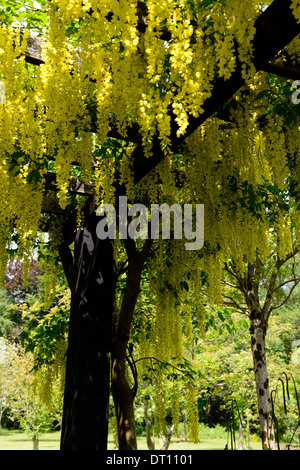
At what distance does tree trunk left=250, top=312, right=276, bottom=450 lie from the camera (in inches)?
197

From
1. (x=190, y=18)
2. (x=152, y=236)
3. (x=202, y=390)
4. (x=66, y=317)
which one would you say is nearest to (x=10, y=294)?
(x=202, y=390)

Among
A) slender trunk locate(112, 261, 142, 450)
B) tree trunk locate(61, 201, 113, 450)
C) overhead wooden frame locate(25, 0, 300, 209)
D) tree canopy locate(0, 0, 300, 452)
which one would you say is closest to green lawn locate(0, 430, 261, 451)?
slender trunk locate(112, 261, 142, 450)

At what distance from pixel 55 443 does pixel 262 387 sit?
39.8 feet

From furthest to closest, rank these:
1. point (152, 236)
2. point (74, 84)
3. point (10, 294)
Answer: point (10, 294) → point (152, 236) → point (74, 84)

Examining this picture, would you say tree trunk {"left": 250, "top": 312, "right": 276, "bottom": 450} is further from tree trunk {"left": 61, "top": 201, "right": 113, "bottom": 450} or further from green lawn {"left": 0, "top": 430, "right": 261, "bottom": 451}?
green lawn {"left": 0, "top": 430, "right": 261, "bottom": 451}

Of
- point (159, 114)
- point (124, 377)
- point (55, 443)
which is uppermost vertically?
point (159, 114)

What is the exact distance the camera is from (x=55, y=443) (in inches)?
579

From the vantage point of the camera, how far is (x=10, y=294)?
955 inches

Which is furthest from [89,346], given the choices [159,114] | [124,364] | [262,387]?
[262,387]

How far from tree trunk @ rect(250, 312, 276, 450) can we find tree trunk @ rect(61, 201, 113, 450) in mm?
2886

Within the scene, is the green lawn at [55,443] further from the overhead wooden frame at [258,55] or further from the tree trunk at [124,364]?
the overhead wooden frame at [258,55]

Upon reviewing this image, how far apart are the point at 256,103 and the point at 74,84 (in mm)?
1101

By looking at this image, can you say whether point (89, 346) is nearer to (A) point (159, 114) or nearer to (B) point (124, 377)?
(B) point (124, 377)

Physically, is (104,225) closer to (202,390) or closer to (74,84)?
(74,84)
